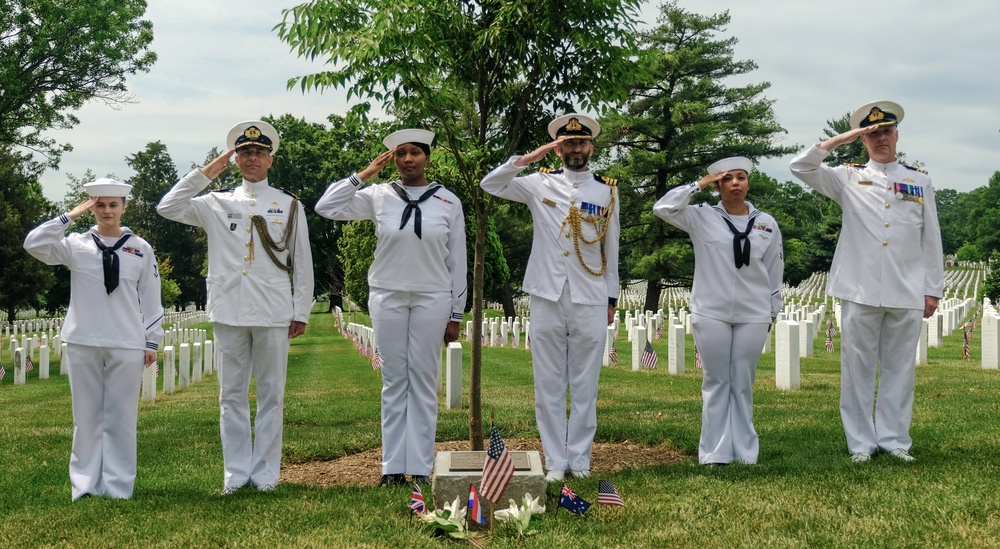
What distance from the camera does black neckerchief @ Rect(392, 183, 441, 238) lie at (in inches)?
236

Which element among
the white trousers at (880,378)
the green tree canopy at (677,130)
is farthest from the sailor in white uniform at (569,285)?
the green tree canopy at (677,130)

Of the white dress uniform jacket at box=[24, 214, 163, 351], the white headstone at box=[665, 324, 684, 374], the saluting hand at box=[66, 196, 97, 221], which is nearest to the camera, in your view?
the white dress uniform jacket at box=[24, 214, 163, 351]

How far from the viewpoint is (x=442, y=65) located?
6922mm

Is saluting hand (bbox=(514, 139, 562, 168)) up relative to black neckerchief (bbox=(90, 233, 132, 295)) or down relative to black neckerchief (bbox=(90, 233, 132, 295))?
up

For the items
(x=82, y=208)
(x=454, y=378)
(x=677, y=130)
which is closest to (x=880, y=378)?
(x=454, y=378)

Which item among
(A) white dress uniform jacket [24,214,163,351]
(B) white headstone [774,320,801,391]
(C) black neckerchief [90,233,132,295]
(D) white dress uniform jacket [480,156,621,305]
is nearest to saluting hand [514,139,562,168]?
(D) white dress uniform jacket [480,156,621,305]

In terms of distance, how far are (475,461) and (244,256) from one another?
6.76ft

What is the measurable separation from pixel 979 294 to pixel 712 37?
58.2 ft

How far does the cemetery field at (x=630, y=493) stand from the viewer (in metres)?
→ 4.57

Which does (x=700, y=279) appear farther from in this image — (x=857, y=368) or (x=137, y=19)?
(x=137, y=19)

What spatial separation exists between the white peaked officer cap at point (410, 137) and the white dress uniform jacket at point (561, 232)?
1.60 ft

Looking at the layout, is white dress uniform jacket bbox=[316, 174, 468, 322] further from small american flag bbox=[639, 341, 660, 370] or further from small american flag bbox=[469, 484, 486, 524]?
small american flag bbox=[639, 341, 660, 370]

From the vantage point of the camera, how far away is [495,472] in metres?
4.66

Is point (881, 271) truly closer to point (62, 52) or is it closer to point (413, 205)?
point (413, 205)
